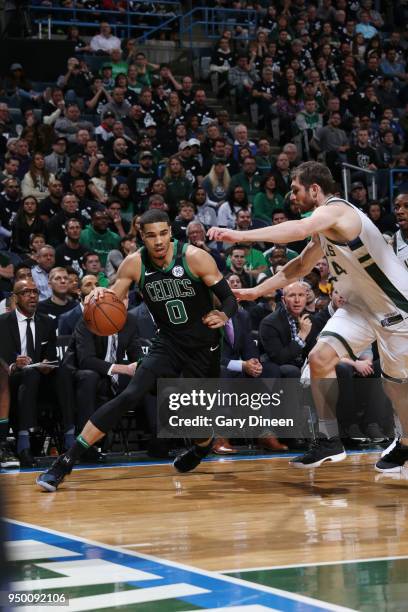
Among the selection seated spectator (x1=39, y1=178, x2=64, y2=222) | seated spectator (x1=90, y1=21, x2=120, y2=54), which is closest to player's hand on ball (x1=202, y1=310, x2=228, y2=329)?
seated spectator (x1=39, y1=178, x2=64, y2=222)

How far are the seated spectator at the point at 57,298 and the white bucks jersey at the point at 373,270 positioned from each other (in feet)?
12.1

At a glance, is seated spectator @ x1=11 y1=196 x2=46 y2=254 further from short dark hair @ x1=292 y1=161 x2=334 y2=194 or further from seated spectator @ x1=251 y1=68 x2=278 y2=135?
seated spectator @ x1=251 y1=68 x2=278 y2=135

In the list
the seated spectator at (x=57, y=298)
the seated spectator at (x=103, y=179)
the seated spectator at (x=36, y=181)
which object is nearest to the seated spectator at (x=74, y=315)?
the seated spectator at (x=57, y=298)

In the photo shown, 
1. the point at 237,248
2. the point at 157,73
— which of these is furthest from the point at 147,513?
the point at 157,73

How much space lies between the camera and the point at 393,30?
2173 centimetres

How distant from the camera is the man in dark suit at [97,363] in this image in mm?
8750

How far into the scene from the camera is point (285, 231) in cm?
614

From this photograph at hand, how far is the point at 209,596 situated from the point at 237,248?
25.8 ft

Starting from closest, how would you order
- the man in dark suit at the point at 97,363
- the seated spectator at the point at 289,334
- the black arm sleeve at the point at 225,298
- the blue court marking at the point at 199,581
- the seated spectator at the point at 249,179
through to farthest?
the blue court marking at the point at 199,581
the black arm sleeve at the point at 225,298
the man in dark suit at the point at 97,363
the seated spectator at the point at 289,334
the seated spectator at the point at 249,179

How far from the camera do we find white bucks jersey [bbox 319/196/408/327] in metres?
6.64

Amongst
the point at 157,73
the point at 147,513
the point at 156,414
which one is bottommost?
the point at 156,414

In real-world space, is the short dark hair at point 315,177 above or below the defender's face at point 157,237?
above

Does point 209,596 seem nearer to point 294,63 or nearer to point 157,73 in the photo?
point 157,73

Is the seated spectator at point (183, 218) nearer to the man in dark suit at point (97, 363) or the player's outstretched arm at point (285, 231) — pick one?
the man in dark suit at point (97, 363)
